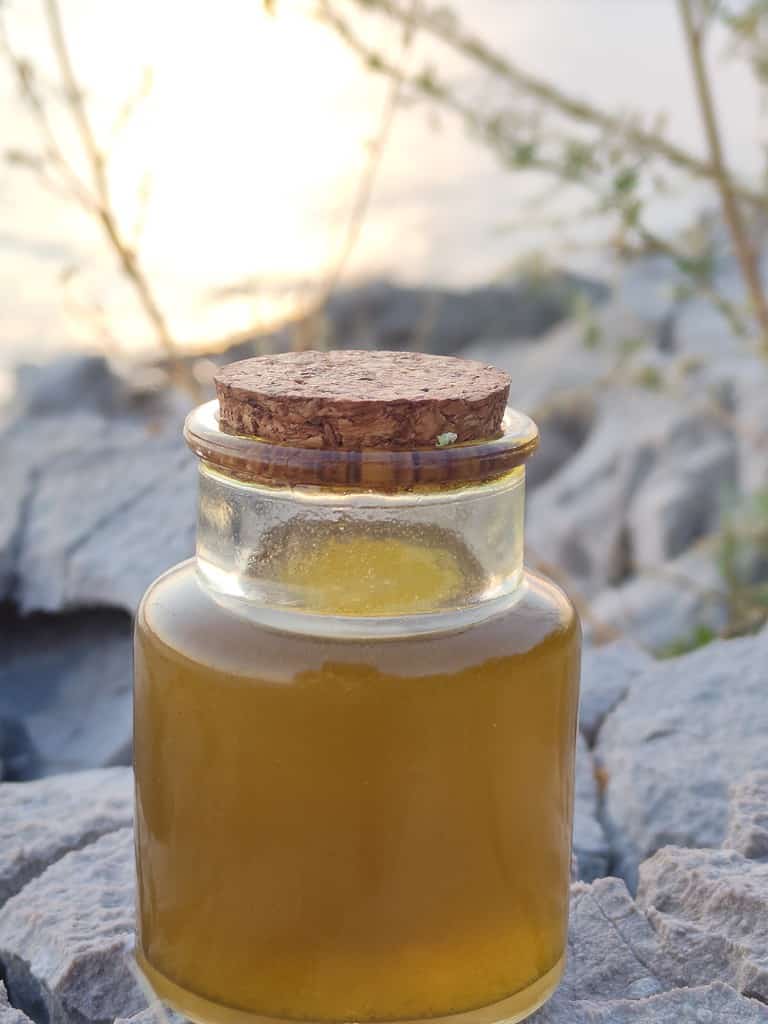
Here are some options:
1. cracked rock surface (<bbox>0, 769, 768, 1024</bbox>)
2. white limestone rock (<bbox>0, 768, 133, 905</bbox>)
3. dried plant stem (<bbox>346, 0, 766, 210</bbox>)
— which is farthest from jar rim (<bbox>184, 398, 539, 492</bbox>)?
dried plant stem (<bbox>346, 0, 766, 210</bbox>)

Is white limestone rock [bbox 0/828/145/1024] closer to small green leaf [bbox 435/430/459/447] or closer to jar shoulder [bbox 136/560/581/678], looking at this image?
jar shoulder [bbox 136/560/581/678]

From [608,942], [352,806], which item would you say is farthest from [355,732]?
[608,942]

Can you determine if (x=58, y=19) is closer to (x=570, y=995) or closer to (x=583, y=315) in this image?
(x=583, y=315)

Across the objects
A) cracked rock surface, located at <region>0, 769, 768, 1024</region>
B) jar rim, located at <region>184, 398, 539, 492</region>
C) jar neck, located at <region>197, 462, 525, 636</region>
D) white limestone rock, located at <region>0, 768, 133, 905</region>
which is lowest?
white limestone rock, located at <region>0, 768, 133, 905</region>

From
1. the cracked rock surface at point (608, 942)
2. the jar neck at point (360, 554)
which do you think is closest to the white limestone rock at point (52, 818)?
the cracked rock surface at point (608, 942)

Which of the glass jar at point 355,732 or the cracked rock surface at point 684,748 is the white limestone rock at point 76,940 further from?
the cracked rock surface at point 684,748
